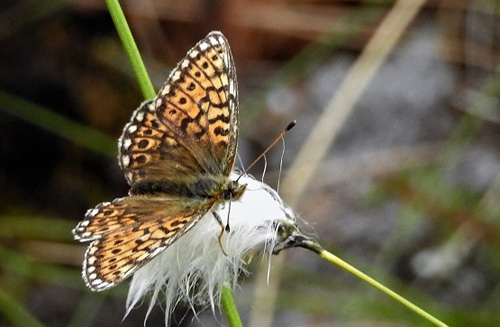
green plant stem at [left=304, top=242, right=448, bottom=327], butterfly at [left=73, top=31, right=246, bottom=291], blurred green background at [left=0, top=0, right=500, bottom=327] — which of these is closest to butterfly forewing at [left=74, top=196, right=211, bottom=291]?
butterfly at [left=73, top=31, right=246, bottom=291]

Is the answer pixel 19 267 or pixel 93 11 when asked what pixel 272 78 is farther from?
pixel 19 267

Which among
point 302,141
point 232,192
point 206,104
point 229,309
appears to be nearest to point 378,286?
point 229,309

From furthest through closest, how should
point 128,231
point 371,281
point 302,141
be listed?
point 302,141
point 128,231
point 371,281

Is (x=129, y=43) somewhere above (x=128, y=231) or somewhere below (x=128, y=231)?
above

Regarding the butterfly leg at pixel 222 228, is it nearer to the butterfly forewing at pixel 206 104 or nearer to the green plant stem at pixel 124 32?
the butterfly forewing at pixel 206 104

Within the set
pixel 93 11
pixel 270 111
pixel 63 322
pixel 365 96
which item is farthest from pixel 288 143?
pixel 63 322

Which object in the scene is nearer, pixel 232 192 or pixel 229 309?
pixel 229 309

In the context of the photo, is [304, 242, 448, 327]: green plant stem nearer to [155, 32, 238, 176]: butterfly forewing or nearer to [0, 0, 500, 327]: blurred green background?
[155, 32, 238, 176]: butterfly forewing

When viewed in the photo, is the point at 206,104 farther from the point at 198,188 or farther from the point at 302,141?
the point at 302,141
